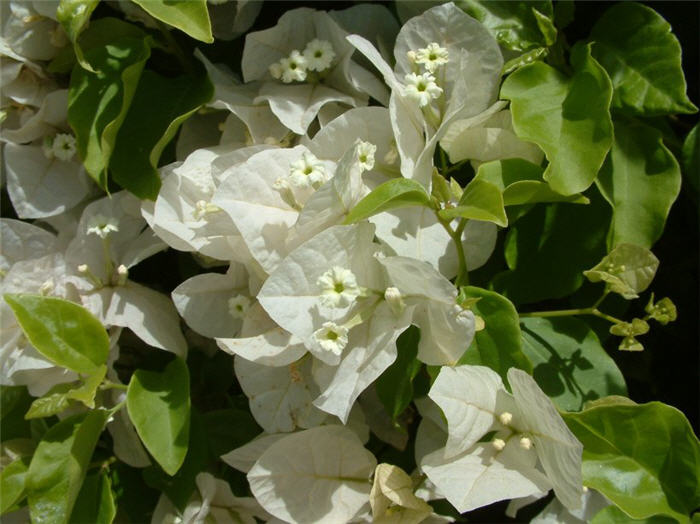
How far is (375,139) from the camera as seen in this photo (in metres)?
0.75

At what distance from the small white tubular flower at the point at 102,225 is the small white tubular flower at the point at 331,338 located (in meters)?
0.26

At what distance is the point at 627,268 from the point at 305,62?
36 centimetres

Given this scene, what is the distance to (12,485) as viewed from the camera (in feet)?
2.56

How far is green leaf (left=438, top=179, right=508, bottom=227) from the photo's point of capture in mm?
621

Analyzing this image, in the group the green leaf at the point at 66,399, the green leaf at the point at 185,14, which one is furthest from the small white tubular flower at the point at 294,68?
the green leaf at the point at 66,399

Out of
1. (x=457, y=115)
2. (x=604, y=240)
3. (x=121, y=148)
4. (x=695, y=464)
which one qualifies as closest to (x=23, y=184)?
(x=121, y=148)

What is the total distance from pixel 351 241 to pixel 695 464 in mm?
339

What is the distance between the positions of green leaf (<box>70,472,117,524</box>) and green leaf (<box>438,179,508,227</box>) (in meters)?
0.43

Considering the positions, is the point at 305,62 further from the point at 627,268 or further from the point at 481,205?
the point at 627,268

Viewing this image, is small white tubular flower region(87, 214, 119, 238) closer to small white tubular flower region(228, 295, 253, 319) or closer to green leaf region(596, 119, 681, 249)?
small white tubular flower region(228, 295, 253, 319)

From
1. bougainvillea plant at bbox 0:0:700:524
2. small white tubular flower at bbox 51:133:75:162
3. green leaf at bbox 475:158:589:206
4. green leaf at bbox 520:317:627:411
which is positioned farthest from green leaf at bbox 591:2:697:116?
small white tubular flower at bbox 51:133:75:162

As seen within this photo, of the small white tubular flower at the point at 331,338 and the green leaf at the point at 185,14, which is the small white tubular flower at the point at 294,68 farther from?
the small white tubular flower at the point at 331,338

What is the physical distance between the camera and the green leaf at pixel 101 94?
765mm

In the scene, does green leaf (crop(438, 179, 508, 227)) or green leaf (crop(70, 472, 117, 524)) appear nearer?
green leaf (crop(438, 179, 508, 227))
